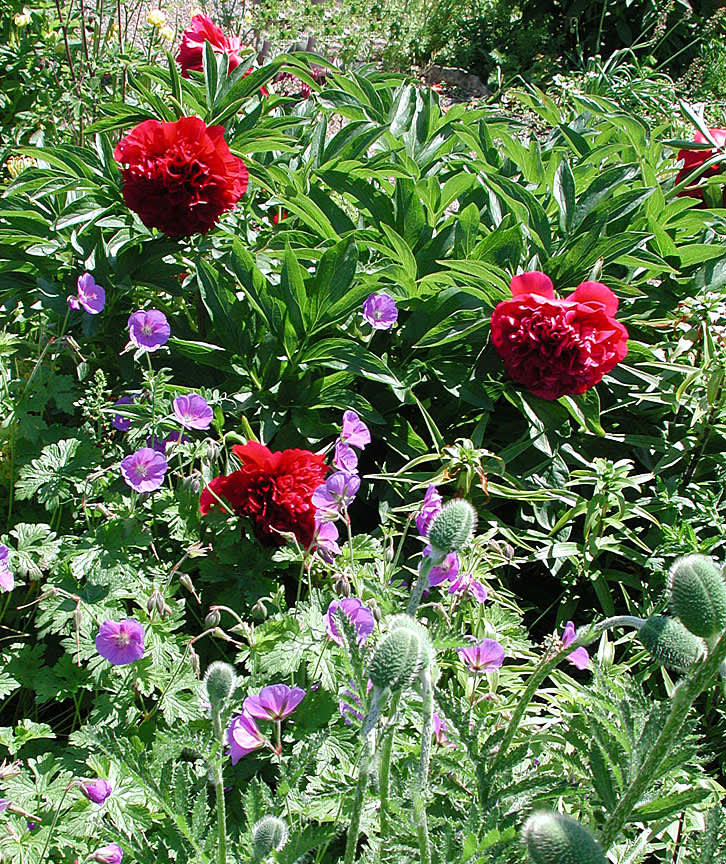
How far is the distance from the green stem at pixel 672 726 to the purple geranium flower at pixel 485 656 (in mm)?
514

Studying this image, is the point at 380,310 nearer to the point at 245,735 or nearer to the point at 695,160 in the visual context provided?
the point at 245,735

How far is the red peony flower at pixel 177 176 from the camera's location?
191 cm

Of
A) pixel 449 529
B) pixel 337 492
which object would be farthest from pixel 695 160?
pixel 449 529

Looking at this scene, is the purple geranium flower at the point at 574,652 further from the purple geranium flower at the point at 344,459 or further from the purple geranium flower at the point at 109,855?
the purple geranium flower at the point at 109,855

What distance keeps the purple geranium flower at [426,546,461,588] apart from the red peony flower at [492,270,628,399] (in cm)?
61

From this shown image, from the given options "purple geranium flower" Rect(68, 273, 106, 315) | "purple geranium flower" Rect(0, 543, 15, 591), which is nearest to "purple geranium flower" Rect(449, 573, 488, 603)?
"purple geranium flower" Rect(0, 543, 15, 591)

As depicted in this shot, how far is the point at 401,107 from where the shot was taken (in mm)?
2742

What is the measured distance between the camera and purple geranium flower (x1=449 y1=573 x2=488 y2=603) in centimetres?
149

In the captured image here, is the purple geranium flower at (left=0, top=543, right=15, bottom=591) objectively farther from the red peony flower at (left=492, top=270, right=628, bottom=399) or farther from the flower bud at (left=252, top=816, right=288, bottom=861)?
the red peony flower at (left=492, top=270, right=628, bottom=399)

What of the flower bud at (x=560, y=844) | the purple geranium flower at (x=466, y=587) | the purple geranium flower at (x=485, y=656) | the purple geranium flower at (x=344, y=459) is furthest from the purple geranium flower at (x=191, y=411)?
the flower bud at (x=560, y=844)

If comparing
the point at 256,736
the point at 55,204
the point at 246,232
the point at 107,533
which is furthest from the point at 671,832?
the point at 55,204

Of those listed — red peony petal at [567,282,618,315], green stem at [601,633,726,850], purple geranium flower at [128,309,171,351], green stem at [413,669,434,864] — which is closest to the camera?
green stem at [601,633,726,850]

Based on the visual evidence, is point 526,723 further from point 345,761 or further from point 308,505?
point 308,505

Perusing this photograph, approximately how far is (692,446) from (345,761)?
1329 millimetres
